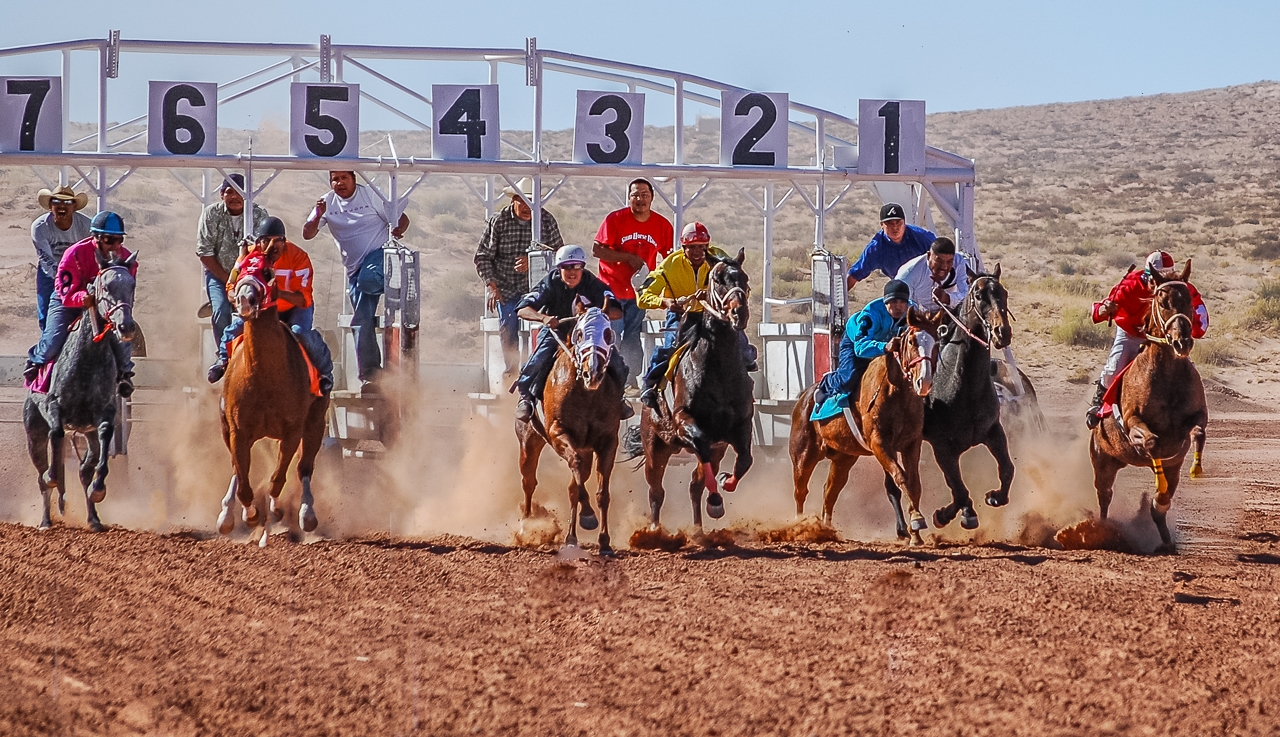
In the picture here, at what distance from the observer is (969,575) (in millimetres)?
8516

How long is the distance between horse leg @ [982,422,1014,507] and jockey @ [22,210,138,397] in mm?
6353

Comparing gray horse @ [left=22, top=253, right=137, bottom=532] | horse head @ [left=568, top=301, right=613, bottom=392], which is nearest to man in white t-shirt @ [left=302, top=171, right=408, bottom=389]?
gray horse @ [left=22, top=253, right=137, bottom=532]

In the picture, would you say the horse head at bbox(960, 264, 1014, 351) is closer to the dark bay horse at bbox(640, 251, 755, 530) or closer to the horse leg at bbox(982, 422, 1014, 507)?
the horse leg at bbox(982, 422, 1014, 507)

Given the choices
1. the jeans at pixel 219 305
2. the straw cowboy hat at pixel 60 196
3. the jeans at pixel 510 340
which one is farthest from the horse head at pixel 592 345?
the straw cowboy hat at pixel 60 196

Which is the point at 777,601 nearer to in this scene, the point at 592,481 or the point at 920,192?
the point at 592,481

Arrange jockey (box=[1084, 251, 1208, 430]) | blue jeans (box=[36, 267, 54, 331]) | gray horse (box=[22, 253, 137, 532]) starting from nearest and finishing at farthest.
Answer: jockey (box=[1084, 251, 1208, 430]), gray horse (box=[22, 253, 137, 532]), blue jeans (box=[36, 267, 54, 331])

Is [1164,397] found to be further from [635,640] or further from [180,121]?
[180,121]

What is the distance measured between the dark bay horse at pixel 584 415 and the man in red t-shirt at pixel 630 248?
5.67 feet

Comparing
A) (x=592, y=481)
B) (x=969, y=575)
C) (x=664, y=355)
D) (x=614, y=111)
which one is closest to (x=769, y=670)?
(x=969, y=575)

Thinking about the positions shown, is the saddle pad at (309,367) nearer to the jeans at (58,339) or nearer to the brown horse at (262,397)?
the brown horse at (262,397)

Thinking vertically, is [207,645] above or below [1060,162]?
below

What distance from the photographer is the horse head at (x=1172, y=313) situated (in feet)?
30.4

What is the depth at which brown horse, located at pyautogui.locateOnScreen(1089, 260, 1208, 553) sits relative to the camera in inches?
372

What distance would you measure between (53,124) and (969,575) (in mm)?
9286
